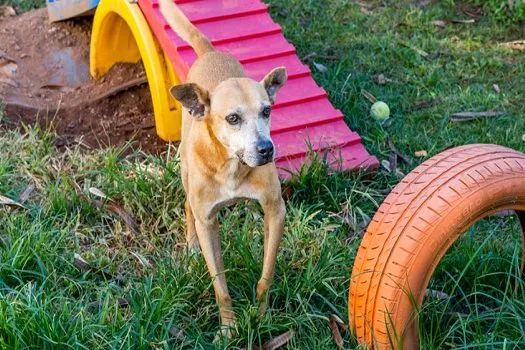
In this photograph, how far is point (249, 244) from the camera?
15.1 feet

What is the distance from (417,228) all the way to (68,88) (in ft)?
13.7

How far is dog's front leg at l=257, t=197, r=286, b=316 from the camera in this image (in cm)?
419

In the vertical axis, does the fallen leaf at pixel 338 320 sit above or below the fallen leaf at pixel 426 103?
above

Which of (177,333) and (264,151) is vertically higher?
(264,151)

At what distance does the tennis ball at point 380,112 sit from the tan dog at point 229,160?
227cm

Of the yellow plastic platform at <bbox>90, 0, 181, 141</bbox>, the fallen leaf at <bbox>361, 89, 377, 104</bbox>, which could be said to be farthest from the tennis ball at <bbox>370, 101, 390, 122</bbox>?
the yellow plastic platform at <bbox>90, 0, 181, 141</bbox>

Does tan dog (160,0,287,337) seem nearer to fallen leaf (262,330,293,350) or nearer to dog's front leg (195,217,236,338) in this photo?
dog's front leg (195,217,236,338)

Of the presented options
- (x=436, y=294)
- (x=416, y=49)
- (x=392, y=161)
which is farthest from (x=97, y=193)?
(x=416, y=49)

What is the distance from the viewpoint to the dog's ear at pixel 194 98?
401cm

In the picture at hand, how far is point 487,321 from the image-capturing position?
4059 millimetres

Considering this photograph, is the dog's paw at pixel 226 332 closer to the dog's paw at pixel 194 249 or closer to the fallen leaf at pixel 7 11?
the dog's paw at pixel 194 249

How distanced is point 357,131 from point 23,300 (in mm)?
3068

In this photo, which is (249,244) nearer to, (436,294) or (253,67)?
(436,294)

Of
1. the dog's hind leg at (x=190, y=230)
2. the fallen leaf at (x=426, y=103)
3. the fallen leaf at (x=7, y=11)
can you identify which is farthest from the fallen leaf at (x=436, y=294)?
the fallen leaf at (x=7, y=11)
